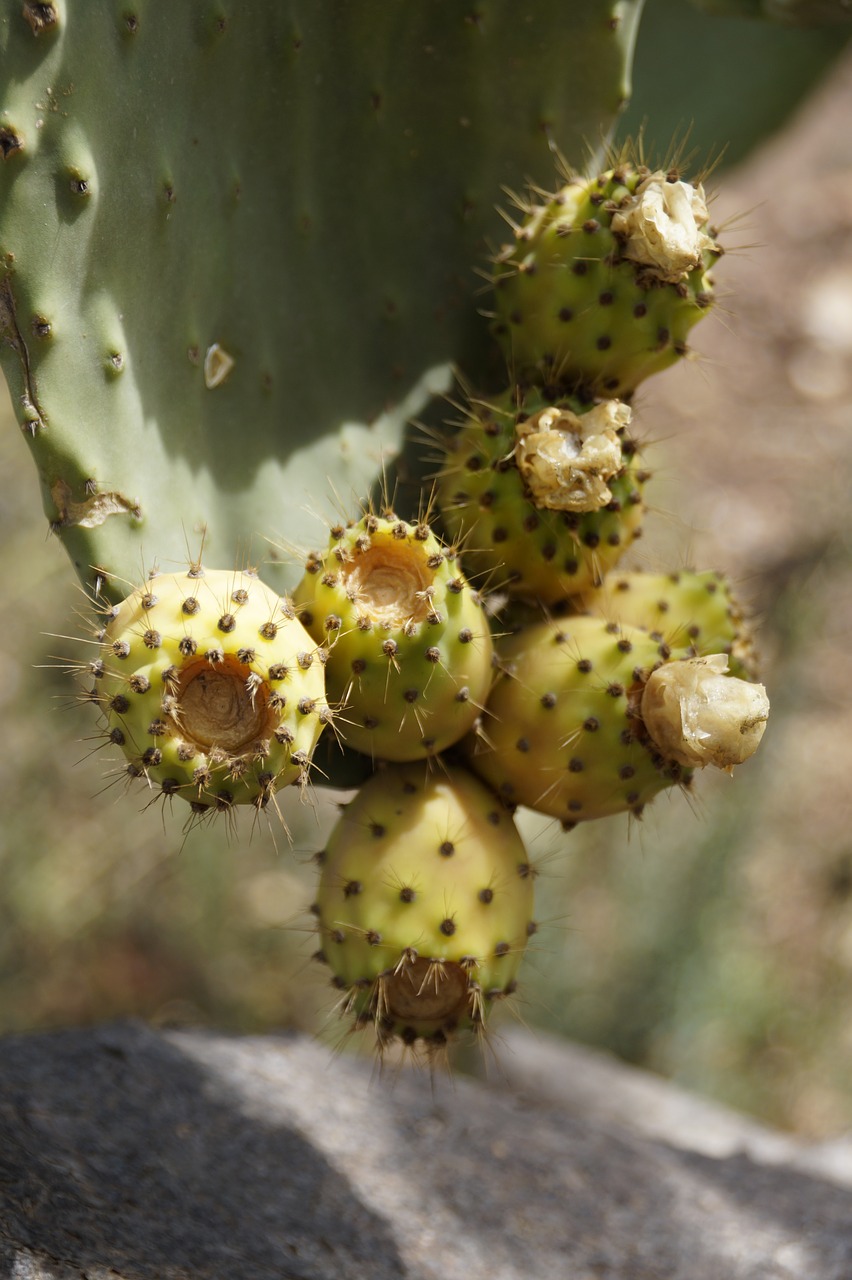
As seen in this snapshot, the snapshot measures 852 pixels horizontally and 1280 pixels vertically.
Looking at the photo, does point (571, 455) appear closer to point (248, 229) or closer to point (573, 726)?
point (573, 726)

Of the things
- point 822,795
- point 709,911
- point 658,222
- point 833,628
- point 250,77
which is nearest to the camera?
point 658,222

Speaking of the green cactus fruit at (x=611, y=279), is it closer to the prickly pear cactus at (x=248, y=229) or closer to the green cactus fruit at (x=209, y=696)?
the prickly pear cactus at (x=248, y=229)

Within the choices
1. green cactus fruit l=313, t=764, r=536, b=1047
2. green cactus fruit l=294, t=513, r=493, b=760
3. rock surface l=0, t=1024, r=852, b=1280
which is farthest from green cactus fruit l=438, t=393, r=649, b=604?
rock surface l=0, t=1024, r=852, b=1280

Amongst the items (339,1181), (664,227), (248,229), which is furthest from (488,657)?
(339,1181)

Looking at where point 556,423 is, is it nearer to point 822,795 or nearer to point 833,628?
point 822,795

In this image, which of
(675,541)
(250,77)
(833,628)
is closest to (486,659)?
(250,77)
